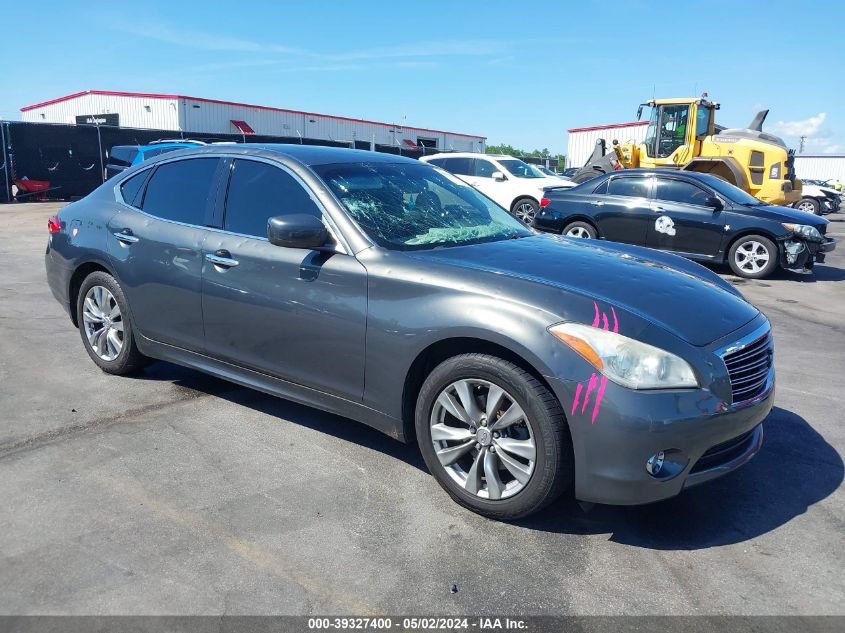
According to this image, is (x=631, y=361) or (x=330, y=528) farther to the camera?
(x=330, y=528)

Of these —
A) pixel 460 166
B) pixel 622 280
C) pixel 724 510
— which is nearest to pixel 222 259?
pixel 622 280

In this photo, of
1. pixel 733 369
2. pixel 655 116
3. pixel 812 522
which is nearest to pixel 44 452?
pixel 733 369

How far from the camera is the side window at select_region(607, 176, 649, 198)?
11.1 metres

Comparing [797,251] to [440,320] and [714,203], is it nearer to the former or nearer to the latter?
[714,203]

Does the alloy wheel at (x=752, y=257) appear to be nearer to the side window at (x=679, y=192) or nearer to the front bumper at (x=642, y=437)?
the side window at (x=679, y=192)

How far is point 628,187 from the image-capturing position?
11.3m

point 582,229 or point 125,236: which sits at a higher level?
point 125,236

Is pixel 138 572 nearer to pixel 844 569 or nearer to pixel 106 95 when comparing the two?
pixel 844 569

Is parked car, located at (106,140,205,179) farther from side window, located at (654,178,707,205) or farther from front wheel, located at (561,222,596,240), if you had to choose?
side window, located at (654,178,707,205)

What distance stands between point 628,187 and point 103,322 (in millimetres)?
8690

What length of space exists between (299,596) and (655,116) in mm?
18681

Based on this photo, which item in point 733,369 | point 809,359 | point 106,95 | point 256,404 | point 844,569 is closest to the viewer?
point 844,569

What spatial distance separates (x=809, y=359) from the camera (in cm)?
600

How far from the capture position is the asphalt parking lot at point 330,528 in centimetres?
261
